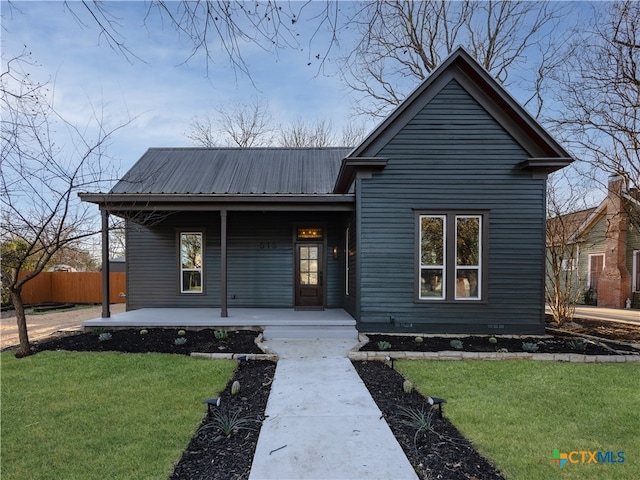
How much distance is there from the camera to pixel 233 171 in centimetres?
1095

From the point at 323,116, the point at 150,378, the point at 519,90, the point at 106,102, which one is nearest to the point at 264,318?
the point at 150,378

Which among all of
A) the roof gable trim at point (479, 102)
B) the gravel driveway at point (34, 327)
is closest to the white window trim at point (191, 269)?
the gravel driveway at point (34, 327)

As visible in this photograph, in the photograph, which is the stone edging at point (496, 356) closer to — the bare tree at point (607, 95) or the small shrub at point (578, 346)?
the small shrub at point (578, 346)

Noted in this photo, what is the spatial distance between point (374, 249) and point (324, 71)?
205 inches

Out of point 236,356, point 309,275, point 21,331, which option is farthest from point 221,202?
point 21,331

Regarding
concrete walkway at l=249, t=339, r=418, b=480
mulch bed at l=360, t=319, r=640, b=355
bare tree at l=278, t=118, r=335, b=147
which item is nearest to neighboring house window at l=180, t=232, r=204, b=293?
mulch bed at l=360, t=319, r=640, b=355

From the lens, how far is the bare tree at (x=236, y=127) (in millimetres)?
23297

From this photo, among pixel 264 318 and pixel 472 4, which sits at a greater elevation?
pixel 472 4

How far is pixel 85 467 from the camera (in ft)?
8.93

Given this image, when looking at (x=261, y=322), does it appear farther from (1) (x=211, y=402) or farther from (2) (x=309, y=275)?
(1) (x=211, y=402)

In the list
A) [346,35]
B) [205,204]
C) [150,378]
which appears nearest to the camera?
[346,35]

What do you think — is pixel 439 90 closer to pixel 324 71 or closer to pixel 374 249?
pixel 374 249

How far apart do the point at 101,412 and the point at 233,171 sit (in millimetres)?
8207

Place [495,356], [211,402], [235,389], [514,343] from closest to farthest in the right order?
1. [211,402]
2. [235,389]
3. [495,356]
4. [514,343]
